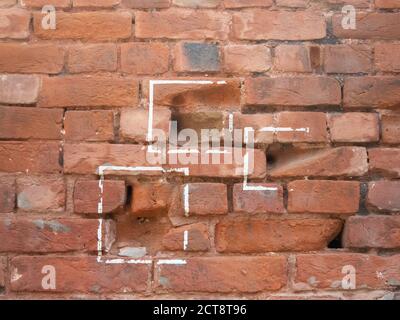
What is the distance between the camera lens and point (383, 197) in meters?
1.93

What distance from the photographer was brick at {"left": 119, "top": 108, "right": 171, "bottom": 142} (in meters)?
1.93

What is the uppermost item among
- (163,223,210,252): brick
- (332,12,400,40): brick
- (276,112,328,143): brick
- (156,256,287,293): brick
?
(332,12,400,40): brick

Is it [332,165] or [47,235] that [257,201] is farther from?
[47,235]

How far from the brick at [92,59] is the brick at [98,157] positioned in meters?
0.25

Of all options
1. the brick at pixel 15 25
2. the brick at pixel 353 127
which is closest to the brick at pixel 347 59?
the brick at pixel 353 127

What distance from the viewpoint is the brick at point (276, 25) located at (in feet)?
6.49

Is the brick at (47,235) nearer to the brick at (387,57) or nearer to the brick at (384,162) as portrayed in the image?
the brick at (384,162)

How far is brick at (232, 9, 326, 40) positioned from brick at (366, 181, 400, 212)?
504 mm

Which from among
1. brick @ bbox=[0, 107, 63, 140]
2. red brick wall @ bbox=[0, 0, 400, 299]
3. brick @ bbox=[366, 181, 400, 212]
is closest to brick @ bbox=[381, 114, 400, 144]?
red brick wall @ bbox=[0, 0, 400, 299]

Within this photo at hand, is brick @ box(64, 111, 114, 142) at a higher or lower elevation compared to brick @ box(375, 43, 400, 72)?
lower

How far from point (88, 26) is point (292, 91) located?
2.21 feet

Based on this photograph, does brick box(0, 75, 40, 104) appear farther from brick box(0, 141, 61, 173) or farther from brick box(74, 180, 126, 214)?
brick box(74, 180, 126, 214)
